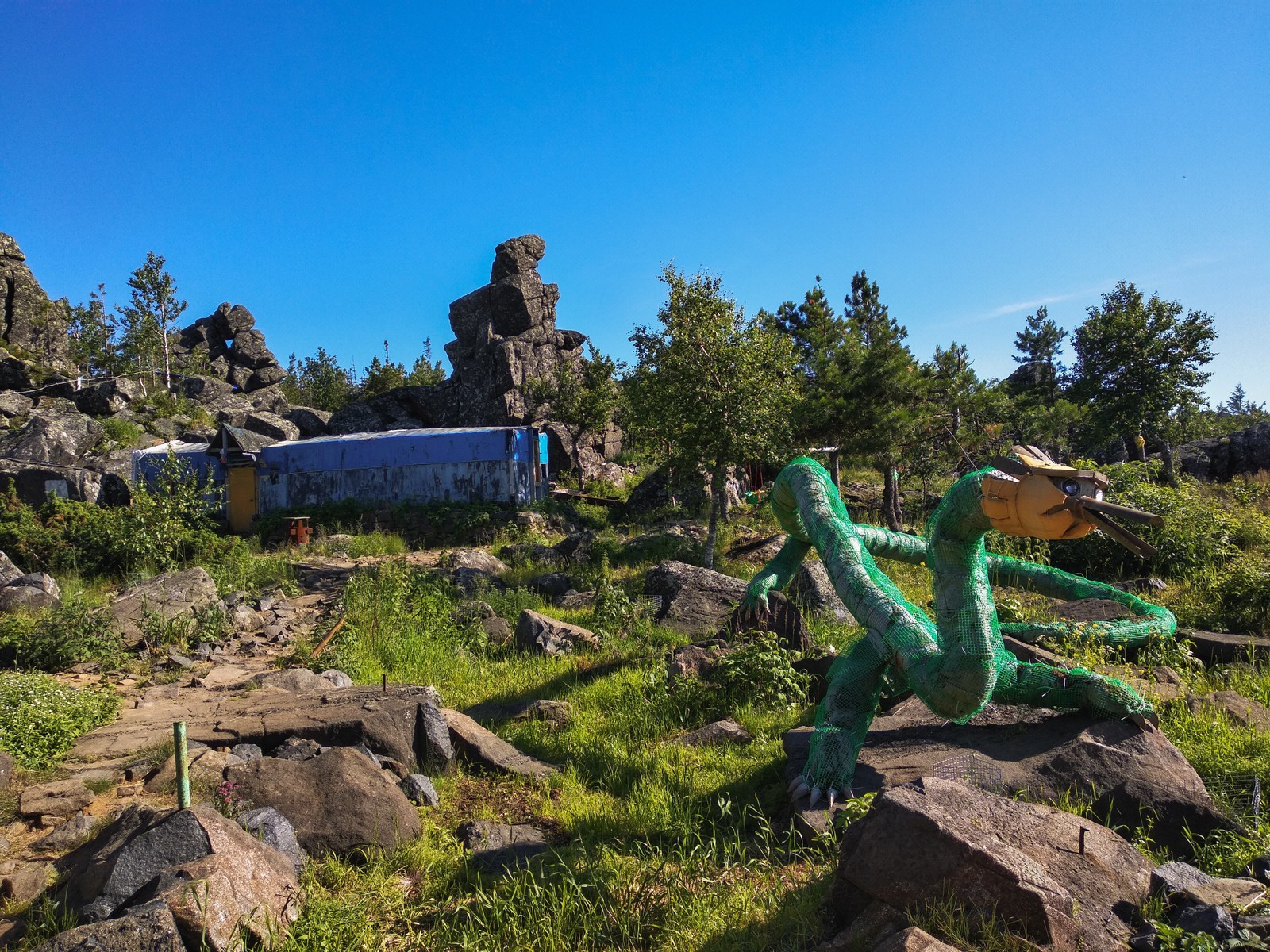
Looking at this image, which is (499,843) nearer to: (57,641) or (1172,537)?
(57,641)

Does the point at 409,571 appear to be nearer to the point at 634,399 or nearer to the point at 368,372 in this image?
the point at 634,399

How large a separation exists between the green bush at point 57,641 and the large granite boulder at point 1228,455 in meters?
29.5

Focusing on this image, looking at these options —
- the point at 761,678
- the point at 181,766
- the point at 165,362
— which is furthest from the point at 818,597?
the point at 165,362

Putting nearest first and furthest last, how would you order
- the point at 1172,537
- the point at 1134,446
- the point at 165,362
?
the point at 1172,537 < the point at 1134,446 < the point at 165,362

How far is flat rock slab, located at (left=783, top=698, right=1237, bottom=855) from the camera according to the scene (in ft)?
12.2

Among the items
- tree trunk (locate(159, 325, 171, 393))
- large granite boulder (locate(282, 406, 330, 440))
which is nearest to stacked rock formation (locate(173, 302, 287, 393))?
tree trunk (locate(159, 325, 171, 393))

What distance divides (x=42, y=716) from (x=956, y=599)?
7.43 meters

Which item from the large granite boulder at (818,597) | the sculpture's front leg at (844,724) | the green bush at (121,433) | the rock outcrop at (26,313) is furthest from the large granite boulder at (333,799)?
the rock outcrop at (26,313)

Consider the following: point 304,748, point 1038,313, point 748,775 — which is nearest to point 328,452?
point 304,748

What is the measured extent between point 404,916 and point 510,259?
39.5m

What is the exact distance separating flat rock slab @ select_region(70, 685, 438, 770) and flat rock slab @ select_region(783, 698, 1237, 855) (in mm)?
3208

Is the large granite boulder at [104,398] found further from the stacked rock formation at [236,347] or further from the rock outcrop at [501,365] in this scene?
the stacked rock formation at [236,347]

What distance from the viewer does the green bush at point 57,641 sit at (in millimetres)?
8492

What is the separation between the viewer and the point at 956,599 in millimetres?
3758
